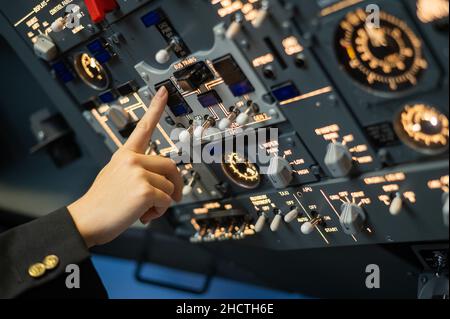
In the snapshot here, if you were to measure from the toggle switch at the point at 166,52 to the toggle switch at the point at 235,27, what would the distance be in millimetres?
231

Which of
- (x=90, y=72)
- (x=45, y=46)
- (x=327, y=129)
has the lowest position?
(x=327, y=129)

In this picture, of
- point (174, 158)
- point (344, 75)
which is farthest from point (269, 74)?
point (174, 158)

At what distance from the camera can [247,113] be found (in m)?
2.00

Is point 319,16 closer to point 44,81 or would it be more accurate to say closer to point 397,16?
point 397,16

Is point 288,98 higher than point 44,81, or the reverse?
point 44,81

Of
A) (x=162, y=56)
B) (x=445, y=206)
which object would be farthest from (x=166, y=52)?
(x=445, y=206)

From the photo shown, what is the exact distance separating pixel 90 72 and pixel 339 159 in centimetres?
105

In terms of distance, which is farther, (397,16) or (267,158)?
(267,158)

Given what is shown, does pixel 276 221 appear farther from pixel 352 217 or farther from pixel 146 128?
pixel 146 128

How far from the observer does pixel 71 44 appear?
2.34m

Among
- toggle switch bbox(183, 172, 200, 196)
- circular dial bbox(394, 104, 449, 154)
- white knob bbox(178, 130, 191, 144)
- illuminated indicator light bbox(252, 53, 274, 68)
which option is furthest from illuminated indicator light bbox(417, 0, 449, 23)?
toggle switch bbox(183, 172, 200, 196)

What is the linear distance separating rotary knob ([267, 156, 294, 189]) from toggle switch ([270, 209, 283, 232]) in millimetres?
171

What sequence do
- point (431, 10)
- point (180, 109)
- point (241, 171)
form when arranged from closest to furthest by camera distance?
point (431, 10) < point (180, 109) < point (241, 171)

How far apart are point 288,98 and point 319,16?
30 cm
